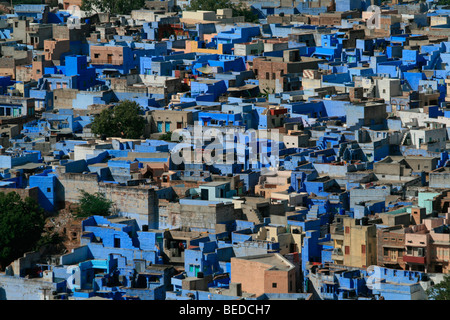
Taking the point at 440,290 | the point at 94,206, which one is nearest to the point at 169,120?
the point at 94,206

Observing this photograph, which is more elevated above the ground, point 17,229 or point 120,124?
point 120,124

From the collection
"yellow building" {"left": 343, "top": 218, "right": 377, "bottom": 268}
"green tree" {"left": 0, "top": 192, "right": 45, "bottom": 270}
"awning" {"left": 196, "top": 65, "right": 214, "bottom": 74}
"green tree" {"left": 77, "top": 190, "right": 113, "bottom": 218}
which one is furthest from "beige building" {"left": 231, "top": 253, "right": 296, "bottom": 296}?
"awning" {"left": 196, "top": 65, "right": 214, "bottom": 74}

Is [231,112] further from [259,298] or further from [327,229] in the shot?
[259,298]

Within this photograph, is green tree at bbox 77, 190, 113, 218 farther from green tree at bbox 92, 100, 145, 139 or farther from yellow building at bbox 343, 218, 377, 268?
yellow building at bbox 343, 218, 377, 268

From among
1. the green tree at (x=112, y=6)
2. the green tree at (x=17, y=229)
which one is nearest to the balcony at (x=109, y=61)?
the green tree at (x=112, y=6)

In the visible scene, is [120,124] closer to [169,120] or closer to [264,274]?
[169,120]

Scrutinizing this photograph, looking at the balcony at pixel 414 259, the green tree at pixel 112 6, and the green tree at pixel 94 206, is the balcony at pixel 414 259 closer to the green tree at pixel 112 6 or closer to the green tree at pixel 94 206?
the green tree at pixel 94 206
